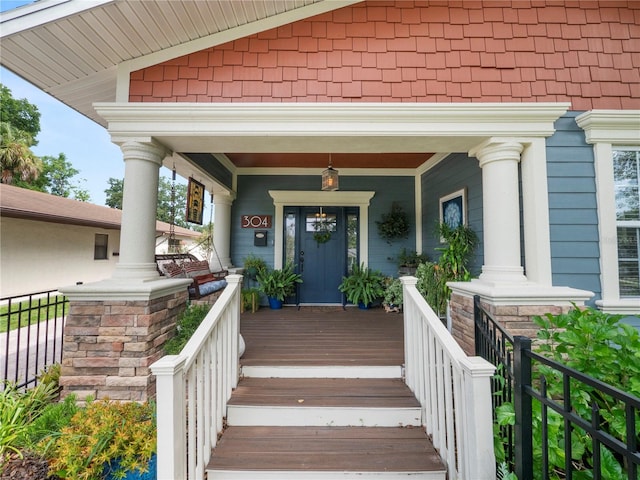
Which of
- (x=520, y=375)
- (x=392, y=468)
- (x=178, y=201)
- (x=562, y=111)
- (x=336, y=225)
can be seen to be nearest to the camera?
(x=520, y=375)

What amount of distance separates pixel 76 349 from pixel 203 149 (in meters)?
2.07

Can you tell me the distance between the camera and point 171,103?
8.32 ft

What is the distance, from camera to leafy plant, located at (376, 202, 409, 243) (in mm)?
5152

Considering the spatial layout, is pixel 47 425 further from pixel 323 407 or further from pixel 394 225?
pixel 394 225

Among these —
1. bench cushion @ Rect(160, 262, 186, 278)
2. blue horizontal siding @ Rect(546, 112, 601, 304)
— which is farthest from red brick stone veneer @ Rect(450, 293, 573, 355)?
bench cushion @ Rect(160, 262, 186, 278)

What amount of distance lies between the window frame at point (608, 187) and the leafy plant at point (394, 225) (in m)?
2.76

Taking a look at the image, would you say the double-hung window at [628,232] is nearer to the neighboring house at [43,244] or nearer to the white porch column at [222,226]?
the white porch column at [222,226]

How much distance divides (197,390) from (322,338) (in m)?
1.80

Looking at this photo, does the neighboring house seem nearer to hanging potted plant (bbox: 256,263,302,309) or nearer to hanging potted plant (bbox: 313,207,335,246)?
hanging potted plant (bbox: 256,263,302,309)

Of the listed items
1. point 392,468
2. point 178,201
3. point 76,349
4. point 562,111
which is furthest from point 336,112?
point 178,201

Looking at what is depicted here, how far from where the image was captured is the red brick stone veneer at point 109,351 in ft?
7.43

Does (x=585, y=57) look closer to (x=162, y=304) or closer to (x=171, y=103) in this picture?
(x=171, y=103)

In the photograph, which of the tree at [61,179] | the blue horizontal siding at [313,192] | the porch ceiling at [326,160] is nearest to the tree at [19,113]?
the tree at [61,179]

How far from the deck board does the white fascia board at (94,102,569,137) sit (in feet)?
6.82
